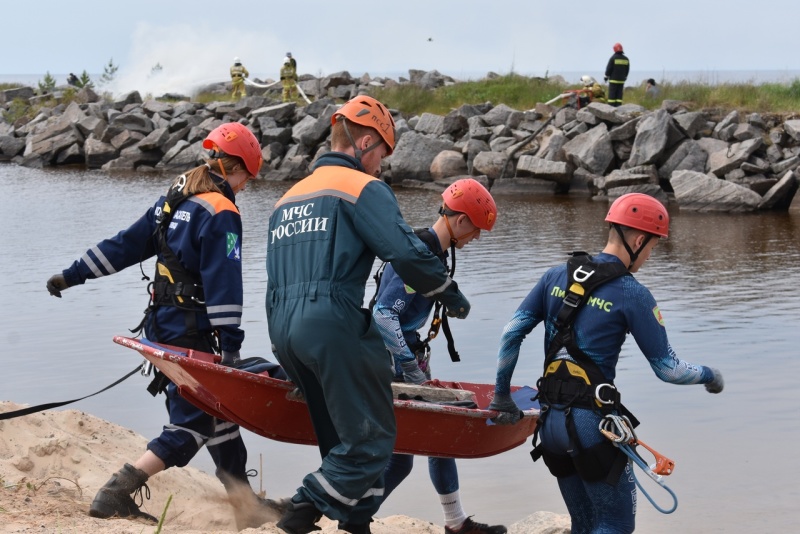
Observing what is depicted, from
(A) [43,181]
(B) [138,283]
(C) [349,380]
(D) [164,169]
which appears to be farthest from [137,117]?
(C) [349,380]

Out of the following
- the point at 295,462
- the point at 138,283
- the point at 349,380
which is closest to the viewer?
the point at 349,380

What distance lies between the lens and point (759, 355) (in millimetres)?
→ 9531

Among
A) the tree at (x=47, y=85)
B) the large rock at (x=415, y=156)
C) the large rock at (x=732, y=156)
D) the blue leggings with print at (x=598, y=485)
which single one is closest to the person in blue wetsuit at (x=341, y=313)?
the blue leggings with print at (x=598, y=485)

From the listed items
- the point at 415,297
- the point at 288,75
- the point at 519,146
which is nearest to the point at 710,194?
the point at 519,146

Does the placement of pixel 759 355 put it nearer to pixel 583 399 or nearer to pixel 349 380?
pixel 583 399

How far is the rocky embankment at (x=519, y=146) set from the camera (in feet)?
71.8

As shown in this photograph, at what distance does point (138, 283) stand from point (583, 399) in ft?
33.3

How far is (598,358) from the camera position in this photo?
4316 millimetres

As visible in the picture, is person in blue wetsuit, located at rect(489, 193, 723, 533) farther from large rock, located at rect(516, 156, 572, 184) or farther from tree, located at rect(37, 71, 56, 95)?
tree, located at rect(37, 71, 56, 95)

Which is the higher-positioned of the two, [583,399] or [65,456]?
[583,399]

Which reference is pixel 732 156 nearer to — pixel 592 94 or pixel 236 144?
pixel 592 94

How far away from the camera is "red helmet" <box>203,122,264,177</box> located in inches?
212

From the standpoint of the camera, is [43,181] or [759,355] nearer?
[759,355]

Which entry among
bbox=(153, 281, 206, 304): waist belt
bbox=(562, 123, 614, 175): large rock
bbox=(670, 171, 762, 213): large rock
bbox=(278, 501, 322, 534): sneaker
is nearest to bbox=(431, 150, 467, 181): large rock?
bbox=(562, 123, 614, 175): large rock
